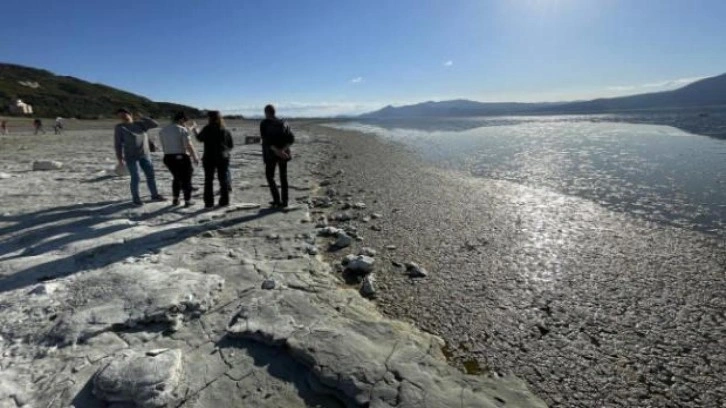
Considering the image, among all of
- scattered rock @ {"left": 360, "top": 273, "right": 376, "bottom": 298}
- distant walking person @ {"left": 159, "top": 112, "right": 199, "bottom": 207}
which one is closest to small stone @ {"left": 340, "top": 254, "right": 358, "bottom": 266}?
scattered rock @ {"left": 360, "top": 273, "right": 376, "bottom": 298}

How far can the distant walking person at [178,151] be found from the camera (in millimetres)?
8461

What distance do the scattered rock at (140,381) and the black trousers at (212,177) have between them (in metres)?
5.90

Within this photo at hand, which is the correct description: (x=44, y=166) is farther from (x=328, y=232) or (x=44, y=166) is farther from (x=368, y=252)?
A: (x=368, y=252)

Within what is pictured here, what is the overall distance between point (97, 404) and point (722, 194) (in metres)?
15.8

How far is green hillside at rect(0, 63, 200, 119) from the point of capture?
333ft

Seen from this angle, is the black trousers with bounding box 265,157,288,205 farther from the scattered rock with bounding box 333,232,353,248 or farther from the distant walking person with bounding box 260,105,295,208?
the scattered rock with bounding box 333,232,353,248

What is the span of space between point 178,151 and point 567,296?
854 centimetres

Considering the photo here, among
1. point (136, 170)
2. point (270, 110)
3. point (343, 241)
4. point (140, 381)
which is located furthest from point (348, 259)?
point (136, 170)

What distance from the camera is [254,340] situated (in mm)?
3984

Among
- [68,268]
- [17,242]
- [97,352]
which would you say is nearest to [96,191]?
[17,242]

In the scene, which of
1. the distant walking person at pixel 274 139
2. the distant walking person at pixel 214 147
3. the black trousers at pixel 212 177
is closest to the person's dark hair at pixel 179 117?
the distant walking person at pixel 214 147

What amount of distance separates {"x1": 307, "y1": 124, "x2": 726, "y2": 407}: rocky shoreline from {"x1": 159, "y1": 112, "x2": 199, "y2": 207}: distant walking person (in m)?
4.08

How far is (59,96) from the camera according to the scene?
118375 millimetres

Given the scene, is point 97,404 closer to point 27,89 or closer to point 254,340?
point 254,340
